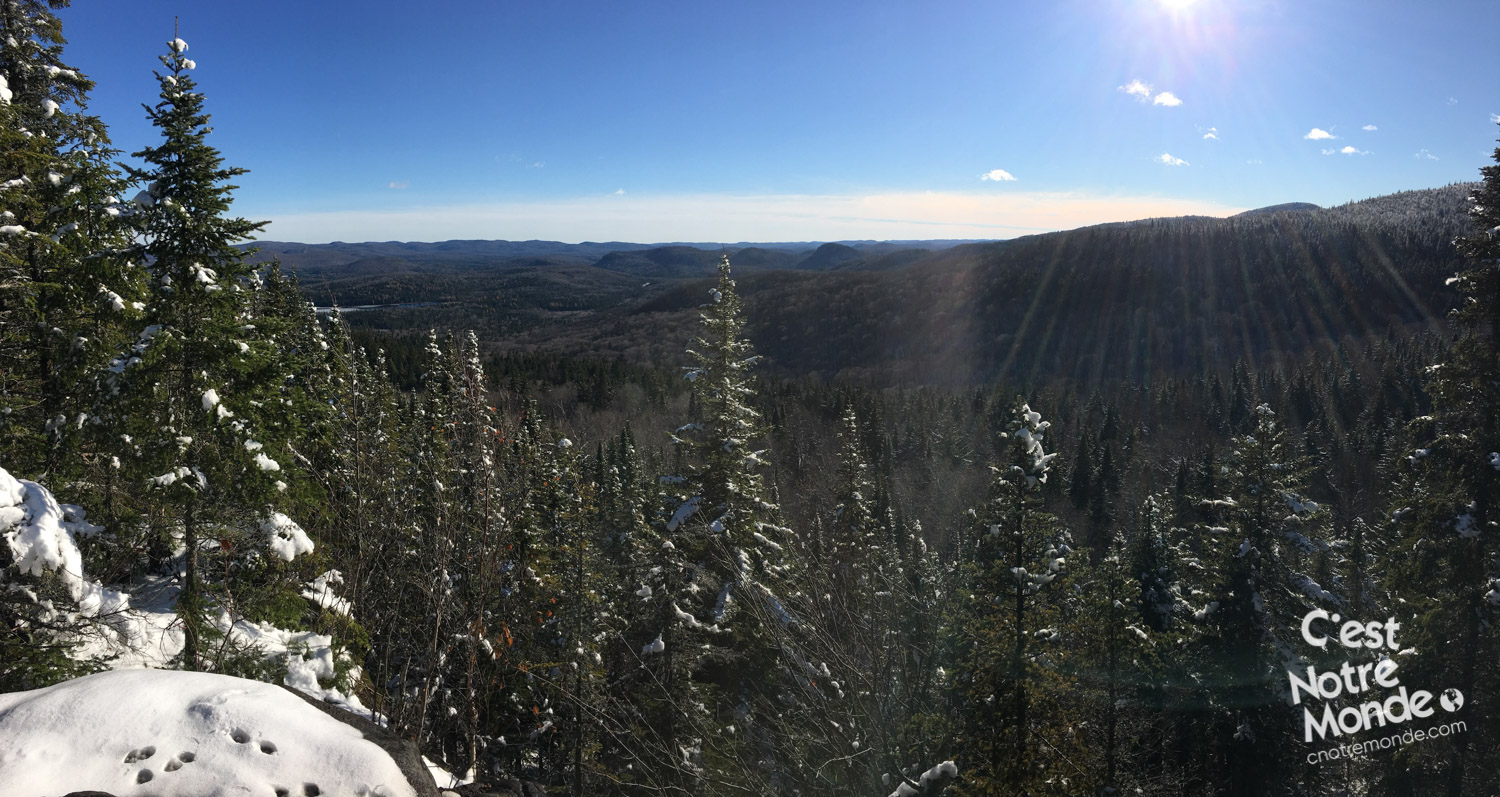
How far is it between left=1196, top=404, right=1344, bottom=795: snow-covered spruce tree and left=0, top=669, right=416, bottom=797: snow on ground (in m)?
20.7

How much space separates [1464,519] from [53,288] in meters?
23.9

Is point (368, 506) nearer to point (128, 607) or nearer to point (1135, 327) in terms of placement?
point (128, 607)

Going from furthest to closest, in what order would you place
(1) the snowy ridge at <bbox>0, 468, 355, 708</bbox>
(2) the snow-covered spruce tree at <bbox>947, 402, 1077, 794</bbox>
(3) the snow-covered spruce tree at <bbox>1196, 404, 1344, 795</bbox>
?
(3) the snow-covered spruce tree at <bbox>1196, 404, 1344, 795</bbox> → (2) the snow-covered spruce tree at <bbox>947, 402, 1077, 794</bbox> → (1) the snowy ridge at <bbox>0, 468, 355, 708</bbox>

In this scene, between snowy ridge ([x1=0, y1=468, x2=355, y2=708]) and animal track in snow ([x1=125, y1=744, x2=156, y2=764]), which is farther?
snowy ridge ([x1=0, y1=468, x2=355, y2=708])

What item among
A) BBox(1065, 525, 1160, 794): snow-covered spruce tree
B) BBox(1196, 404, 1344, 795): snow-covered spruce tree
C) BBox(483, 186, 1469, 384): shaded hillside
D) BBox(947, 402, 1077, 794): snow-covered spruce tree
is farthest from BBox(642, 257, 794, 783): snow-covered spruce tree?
BBox(483, 186, 1469, 384): shaded hillside

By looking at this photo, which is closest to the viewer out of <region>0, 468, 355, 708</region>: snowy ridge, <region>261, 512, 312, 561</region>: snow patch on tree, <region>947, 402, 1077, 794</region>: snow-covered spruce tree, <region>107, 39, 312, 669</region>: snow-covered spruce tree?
<region>0, 468, 355, 708</region>: snowy ridge

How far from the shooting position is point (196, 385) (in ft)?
30.4

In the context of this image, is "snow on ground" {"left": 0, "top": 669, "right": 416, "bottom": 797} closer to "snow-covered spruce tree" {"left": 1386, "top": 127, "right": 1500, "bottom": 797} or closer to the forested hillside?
"snow-covered spruce tree" {"left": 1386, "top": 127, "right": 1500, "bottom": 797}

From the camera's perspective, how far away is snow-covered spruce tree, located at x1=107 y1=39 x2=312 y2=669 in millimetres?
8914

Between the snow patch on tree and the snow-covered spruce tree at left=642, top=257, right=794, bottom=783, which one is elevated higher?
the snow patch on tree

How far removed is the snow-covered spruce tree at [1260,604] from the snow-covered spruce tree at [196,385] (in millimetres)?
21749

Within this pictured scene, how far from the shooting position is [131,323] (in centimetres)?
949

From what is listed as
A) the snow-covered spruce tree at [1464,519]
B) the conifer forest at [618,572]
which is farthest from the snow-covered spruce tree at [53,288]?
the snow-covered spruce tree at [1464,519]

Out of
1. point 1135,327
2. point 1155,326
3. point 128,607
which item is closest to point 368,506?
point 128,607
